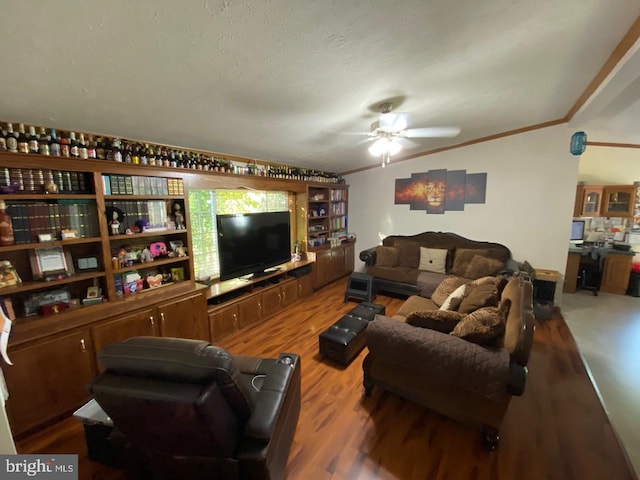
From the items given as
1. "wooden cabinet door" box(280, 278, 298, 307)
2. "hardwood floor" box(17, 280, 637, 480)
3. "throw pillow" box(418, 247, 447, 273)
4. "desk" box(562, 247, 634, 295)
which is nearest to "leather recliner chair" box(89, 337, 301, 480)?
"hardwood floor" box(17, 280, 637, 480)

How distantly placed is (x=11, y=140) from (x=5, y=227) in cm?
56

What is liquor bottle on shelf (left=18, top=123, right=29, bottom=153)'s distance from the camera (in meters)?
1.73

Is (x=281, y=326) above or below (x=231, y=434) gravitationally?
below

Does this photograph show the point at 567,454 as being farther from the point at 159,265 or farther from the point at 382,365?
the point at 159,265

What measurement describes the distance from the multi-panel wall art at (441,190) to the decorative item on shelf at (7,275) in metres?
4.84

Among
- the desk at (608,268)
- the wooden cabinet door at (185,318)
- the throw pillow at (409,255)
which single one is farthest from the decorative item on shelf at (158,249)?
the desk at (608,268)

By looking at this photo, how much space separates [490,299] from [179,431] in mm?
2257

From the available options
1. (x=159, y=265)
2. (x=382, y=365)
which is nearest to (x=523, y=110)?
(x=382, y=365)

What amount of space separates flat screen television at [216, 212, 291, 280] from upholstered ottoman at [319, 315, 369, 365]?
4.41ft

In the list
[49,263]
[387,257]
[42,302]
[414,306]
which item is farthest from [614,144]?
[42,302]

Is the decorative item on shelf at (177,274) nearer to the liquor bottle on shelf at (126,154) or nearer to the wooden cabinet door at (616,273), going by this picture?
the liquor bottle on shelf at (126,154)

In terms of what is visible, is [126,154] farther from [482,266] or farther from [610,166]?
[610,166]

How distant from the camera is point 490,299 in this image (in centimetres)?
214

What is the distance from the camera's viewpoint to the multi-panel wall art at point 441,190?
14.0ft
